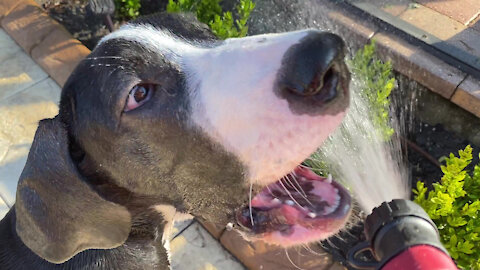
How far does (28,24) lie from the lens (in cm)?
448

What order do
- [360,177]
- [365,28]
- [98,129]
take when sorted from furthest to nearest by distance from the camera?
[365,28] < [360,177] < [98,129]

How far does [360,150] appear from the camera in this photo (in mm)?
3221

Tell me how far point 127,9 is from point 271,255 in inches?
101

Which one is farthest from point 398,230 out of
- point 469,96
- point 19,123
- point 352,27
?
point 19,123

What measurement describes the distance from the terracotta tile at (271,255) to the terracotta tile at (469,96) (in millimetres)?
1430

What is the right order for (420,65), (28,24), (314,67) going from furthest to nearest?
(28,24) < (420,65) < (314,67)

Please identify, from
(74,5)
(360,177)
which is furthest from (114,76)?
(74,5)

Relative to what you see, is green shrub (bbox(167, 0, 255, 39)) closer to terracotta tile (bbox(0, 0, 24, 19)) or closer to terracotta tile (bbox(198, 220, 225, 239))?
terracotta tile (bbox(198, 220, 225, 239))

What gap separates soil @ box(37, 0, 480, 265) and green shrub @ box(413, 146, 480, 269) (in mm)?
526

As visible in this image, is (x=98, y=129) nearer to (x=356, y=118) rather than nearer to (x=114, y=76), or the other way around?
(x=114, y=76)

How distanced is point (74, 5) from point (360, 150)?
321 centimetres

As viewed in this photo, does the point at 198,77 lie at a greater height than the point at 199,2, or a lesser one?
greater

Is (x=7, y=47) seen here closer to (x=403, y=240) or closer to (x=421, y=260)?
(x=403, y=240)

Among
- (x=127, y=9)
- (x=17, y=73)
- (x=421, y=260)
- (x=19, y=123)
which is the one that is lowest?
(x=19, y=123)
